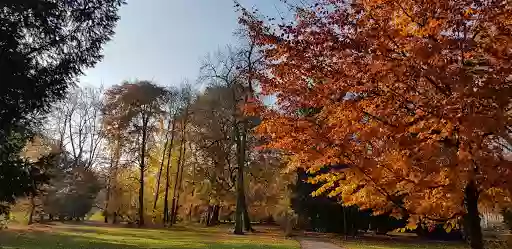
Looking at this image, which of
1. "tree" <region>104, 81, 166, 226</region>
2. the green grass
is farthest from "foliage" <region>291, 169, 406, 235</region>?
"tree" <region>104, 81, 166, 226</region>

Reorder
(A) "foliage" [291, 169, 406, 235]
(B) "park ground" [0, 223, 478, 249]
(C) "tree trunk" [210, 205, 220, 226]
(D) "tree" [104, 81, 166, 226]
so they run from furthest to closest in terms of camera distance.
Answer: (C) "tree trunk" [210, 205, 220, 226] → (D) "tree" [104, 81, 166, 226] → (A) "foliage" [291, 169, 406, 235] → (B) "park ground" [0, 223, 478, 249]

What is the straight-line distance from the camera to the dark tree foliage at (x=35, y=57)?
9.90 meters

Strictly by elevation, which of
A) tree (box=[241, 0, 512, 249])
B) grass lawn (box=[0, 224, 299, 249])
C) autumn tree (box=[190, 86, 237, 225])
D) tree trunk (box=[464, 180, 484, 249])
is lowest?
grass lawn (box=[0, 224, 299, 249])

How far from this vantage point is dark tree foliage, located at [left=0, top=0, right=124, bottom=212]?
9.90m

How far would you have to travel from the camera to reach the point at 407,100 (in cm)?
651

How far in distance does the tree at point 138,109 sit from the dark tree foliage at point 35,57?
26826mm

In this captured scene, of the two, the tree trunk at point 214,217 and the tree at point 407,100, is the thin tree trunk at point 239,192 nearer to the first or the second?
the tree trunk at point 214,217

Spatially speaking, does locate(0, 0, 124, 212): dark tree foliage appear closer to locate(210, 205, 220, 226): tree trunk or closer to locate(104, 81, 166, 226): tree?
locate(104, 81, 166, 226): tree

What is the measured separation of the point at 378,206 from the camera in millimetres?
7516

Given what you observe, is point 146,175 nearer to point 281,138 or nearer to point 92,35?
point 92,35

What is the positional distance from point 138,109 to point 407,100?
34.7 meters

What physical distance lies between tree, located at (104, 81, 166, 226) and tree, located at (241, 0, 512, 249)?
1296 inches

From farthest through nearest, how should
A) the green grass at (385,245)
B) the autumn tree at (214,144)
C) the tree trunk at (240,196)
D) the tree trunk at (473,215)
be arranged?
1. the autumn tree at (214,144)
2. the tree trunk at (240,196)
3. the green grass at (385,245)
4. the tree trunk at (473,215)

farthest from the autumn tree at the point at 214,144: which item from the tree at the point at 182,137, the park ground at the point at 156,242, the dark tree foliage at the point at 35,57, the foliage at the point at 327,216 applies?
the dark tree foliage at the point at 35,57
